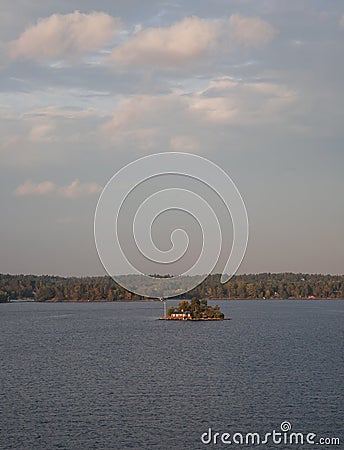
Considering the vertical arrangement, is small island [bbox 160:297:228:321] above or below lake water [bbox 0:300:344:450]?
above

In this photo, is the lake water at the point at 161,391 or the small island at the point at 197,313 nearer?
the lake water at the point at 161,391

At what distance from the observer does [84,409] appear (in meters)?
44.6

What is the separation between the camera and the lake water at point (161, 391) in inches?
1529

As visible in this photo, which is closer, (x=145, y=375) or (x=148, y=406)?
(x=148, y=406)

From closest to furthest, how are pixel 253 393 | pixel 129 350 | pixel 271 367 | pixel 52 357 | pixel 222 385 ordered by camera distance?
pixel 253 393 < pixel 222 385 < pixel 271 367 < pixel 52 357 < pixel 129 350

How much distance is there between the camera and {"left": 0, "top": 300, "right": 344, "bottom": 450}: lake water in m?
38.8

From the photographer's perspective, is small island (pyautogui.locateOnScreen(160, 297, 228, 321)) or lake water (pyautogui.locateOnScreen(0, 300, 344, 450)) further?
small island (pyautogui.locateOnScreen(160, 297, 228, 321))

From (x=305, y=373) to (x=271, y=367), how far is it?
4.59m

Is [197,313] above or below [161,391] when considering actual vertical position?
above

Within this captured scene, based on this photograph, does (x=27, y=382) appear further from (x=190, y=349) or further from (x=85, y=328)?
(x=85, y=328)

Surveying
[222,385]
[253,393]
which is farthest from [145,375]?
[253,393]

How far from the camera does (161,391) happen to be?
168ft

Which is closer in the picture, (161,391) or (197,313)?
(161,391)

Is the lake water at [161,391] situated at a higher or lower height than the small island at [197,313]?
lower
